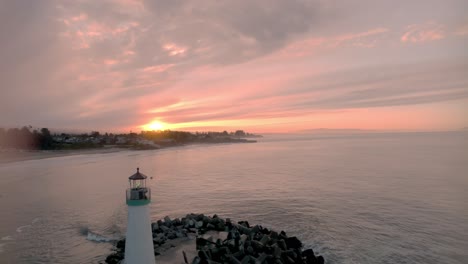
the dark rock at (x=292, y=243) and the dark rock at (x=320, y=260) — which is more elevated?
the dark rock at (x=292, y=243)

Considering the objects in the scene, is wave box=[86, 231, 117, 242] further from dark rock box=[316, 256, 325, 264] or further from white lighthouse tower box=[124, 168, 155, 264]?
dark rock box=[316, 256, 325, 264]

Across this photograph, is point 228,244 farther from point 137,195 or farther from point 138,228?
point 137,195

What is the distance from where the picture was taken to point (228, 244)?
40.5 feet

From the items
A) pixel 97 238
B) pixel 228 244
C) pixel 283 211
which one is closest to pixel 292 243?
pixel 228 244

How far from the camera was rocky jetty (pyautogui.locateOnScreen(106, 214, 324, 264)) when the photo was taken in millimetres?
11170

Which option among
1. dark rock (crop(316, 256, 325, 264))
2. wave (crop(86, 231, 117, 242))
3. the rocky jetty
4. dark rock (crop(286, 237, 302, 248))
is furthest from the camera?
wave (crop(86, 231, 117, 242))

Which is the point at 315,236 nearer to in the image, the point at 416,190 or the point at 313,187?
the point at 313,187

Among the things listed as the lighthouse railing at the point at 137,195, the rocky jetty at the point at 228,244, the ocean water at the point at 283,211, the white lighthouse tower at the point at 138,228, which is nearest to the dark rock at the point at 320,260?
the rocky jetty at the point at 228,244

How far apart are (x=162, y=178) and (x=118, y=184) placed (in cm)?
652

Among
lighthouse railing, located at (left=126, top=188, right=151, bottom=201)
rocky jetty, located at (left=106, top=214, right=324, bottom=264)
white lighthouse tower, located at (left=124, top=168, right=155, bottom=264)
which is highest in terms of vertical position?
lighthouse railing, located at (left=126, top=188, right=151, bottom=201)

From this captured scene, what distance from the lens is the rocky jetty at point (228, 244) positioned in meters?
11.2

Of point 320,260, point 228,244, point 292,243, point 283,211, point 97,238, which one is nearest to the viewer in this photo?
point 320,260

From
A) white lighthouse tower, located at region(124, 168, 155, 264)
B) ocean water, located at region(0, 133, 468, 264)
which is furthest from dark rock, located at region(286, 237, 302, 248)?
white lighthouse tower, located at region(124, 168, 155, 264)

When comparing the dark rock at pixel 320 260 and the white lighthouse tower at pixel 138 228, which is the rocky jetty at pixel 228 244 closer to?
the dark rock at pixel 320 260
